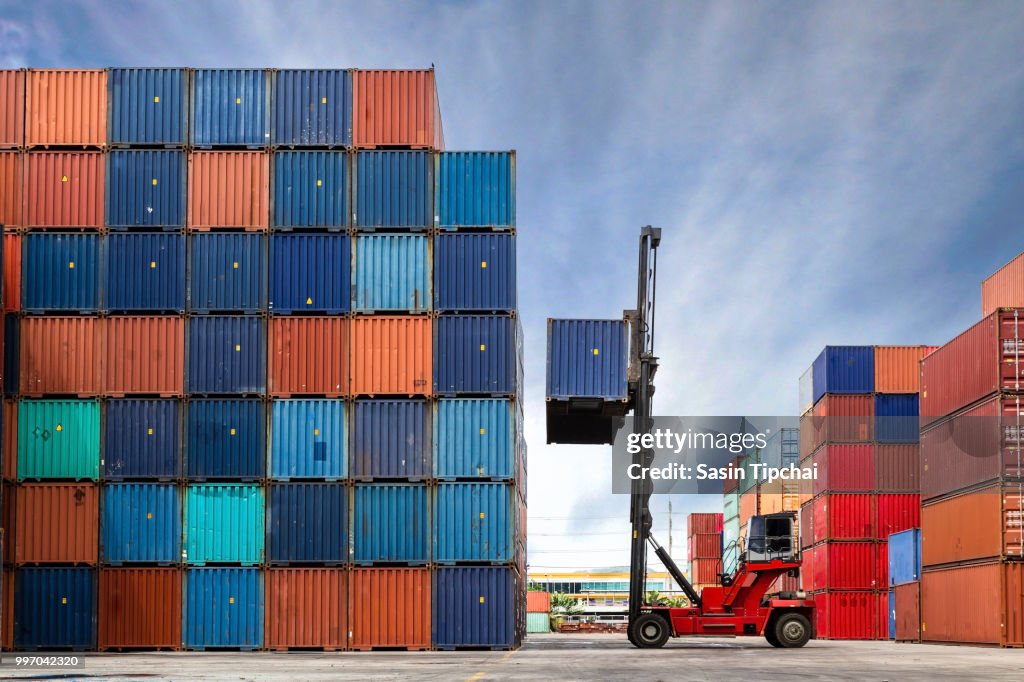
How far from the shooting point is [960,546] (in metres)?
39.2

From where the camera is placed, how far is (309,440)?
3406 centimetres

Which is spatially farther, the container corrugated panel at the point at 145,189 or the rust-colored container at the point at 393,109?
the rust-colored container at the point at 393,109

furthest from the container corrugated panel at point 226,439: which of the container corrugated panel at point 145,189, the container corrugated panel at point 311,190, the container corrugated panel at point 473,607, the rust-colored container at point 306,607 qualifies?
the container corrugated panel at point 473,607

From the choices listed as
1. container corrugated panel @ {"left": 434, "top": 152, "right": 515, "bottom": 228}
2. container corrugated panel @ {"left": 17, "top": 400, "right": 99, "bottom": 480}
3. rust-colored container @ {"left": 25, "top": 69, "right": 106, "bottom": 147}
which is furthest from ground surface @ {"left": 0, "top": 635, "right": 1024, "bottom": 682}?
rust-colored container @ {"left": 25, "top": 69, "right": 106, "bottom": 147}

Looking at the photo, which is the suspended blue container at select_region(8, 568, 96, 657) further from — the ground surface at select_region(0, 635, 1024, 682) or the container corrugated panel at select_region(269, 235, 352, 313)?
the container corrugated panel at select_region(269, 235, 352, 313)

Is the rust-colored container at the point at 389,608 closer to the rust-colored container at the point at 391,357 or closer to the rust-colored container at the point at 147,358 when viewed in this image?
the rust-colored container at the point at 391,357

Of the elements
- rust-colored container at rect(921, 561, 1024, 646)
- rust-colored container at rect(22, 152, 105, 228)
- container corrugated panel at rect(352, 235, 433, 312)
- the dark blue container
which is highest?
rust-colored container at rect(22, 152, 105, 228)

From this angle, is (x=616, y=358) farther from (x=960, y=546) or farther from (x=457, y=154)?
(x=960, y=546)

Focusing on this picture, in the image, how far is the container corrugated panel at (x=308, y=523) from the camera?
110ft

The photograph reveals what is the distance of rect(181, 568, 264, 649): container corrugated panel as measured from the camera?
33156 mm

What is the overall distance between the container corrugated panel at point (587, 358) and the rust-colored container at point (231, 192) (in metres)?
8.93

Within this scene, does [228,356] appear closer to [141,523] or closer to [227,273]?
[227,273]

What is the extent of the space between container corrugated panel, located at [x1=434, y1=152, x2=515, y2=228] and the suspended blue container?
13.8 meters

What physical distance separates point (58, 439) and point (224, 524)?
527 centimetres
